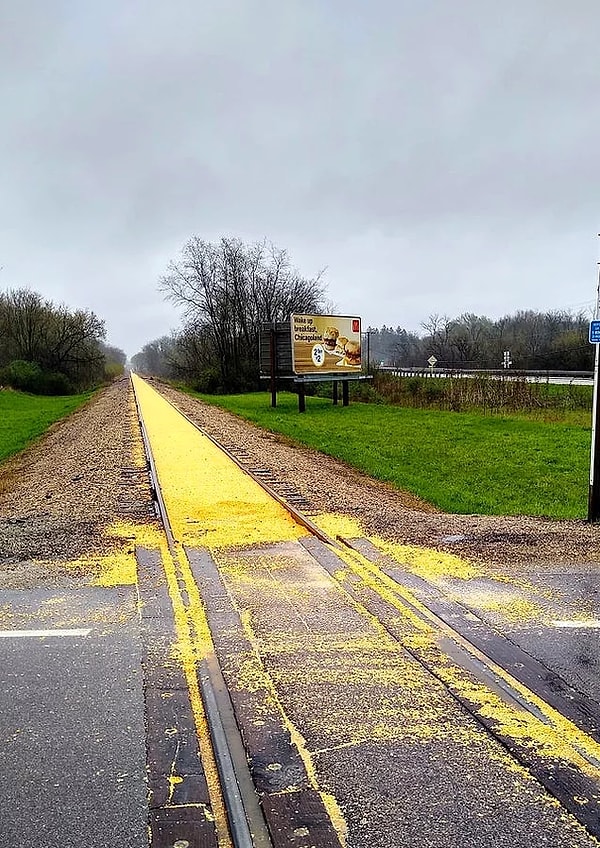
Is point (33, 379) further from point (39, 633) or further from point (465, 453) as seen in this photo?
point (39, 633)

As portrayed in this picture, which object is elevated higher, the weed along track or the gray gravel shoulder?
the weed along track

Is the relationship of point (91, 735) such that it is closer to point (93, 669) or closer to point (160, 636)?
point (93, 669)

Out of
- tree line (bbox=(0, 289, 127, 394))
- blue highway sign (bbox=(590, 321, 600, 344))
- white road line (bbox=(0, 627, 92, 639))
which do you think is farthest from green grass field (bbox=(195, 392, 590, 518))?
tree line (bbox=(0, 289, 127, 394))

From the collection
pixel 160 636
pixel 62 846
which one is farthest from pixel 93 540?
pixel 62 846

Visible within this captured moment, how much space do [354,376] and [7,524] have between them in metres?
22.7

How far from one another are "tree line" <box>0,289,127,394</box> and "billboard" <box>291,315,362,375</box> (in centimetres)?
4238

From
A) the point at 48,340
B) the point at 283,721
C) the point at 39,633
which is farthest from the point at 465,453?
the point at 48,340

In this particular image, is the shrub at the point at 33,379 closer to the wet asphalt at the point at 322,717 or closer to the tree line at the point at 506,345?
the tree line at the point at 506,345

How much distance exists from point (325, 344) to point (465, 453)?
13.8 meters

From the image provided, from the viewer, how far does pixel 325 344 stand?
2922 centimetres

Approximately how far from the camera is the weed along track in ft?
9.36

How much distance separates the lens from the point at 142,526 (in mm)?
8344

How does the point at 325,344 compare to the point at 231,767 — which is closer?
the point at 231,767

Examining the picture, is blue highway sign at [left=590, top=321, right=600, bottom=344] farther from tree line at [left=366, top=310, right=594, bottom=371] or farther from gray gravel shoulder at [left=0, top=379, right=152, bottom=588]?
tree line at [left=366, top=310, right=594, bottom=371]
